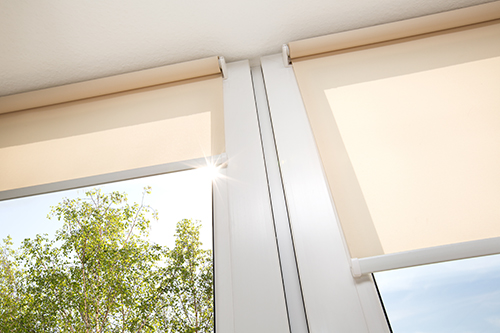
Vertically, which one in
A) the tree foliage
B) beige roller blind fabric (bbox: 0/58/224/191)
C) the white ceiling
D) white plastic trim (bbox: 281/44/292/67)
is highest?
the white ceiling

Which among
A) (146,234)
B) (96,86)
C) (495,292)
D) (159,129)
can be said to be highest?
(96,86)

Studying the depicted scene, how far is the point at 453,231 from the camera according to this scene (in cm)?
78

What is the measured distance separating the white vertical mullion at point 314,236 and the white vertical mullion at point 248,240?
0.23 ft

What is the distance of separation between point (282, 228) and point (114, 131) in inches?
28.6

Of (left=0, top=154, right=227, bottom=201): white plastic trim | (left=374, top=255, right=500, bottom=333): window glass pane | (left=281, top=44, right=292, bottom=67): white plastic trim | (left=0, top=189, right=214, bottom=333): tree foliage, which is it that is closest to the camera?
(left=374, top=255, right=500, bottom=333): window glass pane

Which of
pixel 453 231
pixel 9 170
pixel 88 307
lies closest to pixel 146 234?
pixel 88 307

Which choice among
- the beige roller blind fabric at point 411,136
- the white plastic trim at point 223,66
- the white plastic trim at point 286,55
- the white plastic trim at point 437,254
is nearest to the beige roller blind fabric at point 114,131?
the white plastic trim at point 223,66

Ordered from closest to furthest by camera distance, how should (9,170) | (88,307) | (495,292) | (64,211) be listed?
(495,292) → (88,307) → (64,211) → (9,170)

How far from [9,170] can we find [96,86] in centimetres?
44

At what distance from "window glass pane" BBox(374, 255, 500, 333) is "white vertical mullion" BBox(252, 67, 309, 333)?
209 mm

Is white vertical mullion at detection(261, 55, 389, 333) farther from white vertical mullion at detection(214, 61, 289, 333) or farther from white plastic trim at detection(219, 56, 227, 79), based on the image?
white plastic trim at detection(219, 56, 227, 79)

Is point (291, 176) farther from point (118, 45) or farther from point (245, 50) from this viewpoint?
point (118, 45)

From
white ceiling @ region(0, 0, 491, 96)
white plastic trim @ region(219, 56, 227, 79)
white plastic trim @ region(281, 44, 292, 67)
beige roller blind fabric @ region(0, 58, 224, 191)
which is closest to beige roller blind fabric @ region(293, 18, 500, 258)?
white plastic trim @ region(281, 44, 292, 67)

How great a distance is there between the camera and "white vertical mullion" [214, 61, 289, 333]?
764 millimetres
